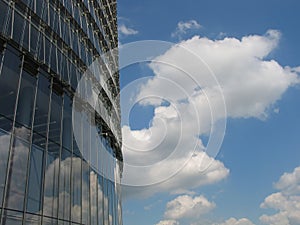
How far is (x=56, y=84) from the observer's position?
74.2ft

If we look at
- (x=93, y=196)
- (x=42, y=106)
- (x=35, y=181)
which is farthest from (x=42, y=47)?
(x=93, y=196)

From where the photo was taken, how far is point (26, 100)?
18.5 metres

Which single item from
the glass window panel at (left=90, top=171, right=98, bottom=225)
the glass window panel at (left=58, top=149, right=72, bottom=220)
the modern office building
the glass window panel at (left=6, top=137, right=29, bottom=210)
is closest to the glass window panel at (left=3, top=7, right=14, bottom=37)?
the modern office building

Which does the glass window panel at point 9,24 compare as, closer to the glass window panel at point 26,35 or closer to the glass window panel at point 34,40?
the glass window panel at point 26,35

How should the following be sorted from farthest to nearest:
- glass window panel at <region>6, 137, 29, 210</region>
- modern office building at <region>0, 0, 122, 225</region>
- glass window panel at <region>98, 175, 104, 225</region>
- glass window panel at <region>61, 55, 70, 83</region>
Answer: glass window panel at <region>98, 175, 104, 225</region>
glass window panel at <region>61, 55, 70, 83</region>
modern office building at <region>0, 0, 122, 225</region>
glass window panel at <region>6, 137, 29, 210</region>

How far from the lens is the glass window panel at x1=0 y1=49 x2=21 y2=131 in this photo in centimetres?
1625

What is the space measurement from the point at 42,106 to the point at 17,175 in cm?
510

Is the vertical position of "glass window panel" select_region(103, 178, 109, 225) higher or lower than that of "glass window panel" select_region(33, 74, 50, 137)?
lower

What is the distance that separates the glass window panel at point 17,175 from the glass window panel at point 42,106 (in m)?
1.99

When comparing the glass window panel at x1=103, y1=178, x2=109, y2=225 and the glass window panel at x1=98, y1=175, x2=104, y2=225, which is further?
the glass window panel at x1=103, y1=178, x2=109, y2=225

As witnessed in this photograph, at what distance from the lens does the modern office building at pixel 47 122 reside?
654 inches

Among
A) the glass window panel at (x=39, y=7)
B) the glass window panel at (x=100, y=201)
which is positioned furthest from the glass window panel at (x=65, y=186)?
the glass window panel at (x=39, y=7)

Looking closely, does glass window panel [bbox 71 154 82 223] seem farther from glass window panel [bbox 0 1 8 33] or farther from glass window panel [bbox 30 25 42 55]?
glass window panel [bbox 0 1 8 33]

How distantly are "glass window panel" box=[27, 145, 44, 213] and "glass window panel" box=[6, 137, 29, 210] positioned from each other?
54cm
